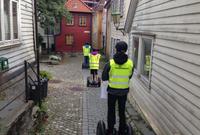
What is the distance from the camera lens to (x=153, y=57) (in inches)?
288

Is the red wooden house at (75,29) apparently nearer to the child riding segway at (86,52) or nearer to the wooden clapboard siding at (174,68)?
the child riding segway at (86,52)

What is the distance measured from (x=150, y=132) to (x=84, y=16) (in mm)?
26877

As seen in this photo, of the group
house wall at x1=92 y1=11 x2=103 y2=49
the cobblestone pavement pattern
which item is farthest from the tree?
the cobblestone pavement pattern

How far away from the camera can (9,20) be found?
1016cm

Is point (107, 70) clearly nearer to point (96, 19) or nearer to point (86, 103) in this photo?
point (86, 103)

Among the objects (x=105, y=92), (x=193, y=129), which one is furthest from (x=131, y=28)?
(x=193, y=129)

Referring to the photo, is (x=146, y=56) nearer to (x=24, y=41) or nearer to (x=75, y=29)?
(x=24, y=41)

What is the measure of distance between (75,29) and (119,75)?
90.0 feet

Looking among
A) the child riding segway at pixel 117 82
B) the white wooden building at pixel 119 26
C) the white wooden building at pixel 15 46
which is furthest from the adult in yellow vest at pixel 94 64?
the child riding segway at pixel 117 82

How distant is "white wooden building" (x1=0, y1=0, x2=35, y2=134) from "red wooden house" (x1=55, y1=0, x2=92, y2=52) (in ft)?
58.9

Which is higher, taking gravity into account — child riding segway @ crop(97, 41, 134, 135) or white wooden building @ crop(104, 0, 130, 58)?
white wooden building @ crop(104, 0, 130, 58)

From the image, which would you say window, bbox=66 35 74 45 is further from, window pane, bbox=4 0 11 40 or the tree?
window pane, bbox=4 0 11 40

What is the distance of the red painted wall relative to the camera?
105ft

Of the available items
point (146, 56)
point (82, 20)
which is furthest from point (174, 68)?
point (82, 20)
